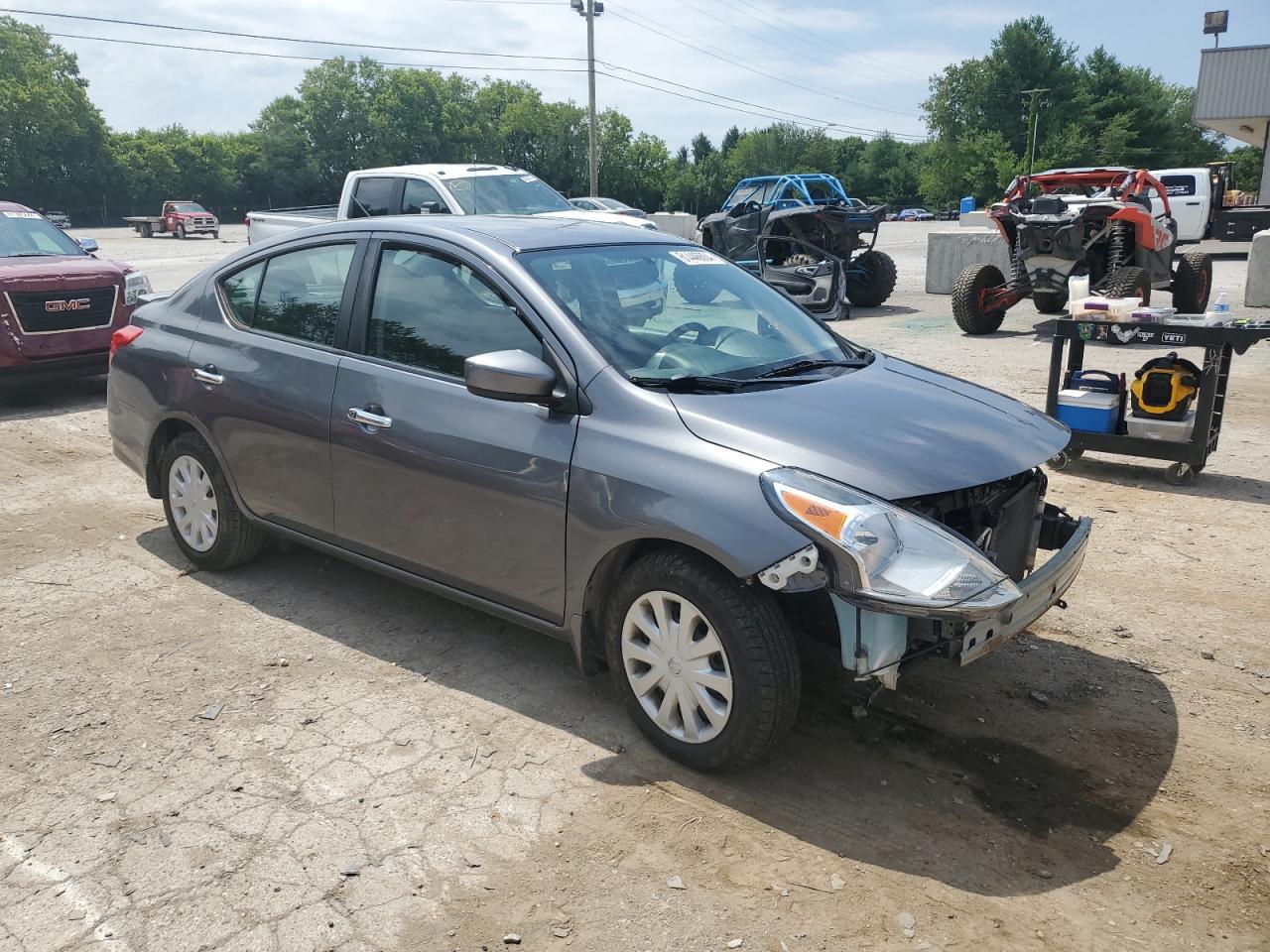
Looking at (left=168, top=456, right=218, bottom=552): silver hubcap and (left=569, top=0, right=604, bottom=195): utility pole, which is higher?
(left=569, top=0, right=604, bottom=195): utility pole

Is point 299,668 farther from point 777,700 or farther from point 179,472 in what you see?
point 777,700

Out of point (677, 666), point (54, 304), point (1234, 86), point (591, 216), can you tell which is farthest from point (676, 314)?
point (1234, 86)

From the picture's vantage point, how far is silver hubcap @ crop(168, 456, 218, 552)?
4.86 metres

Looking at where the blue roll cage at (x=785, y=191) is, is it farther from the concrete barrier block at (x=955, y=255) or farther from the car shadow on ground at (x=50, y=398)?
the car shadow on ground at (x=50, y=398)

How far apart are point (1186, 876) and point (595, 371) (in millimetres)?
2248

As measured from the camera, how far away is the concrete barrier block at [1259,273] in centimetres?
1334

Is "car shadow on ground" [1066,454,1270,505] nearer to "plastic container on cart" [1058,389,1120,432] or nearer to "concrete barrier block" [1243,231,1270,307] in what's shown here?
"plastic container on cart" [1058,389,1120,432]

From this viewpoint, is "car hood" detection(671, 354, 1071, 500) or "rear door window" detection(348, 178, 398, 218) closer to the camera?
"car hood" detection(671, 354, 1071, 500)

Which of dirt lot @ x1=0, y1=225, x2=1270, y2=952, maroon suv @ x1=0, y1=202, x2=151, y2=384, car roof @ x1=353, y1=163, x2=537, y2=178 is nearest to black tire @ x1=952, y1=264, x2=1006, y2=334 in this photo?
car roof @ x1=353, y1=163, x2=537, y2=178

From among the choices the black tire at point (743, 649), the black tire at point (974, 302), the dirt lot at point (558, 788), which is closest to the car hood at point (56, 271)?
the dirt lot at point (558, 788)

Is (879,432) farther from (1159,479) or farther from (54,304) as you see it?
(54,304)

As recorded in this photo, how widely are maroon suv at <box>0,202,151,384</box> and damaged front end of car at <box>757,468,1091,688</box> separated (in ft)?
25.3

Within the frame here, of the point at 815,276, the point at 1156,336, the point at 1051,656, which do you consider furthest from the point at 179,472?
the point at 815,276

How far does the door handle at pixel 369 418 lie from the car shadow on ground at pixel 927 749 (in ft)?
3.10
